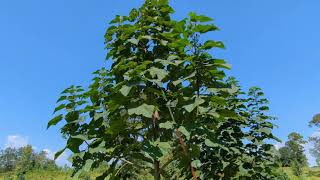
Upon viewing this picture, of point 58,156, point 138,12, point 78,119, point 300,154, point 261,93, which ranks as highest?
point 300,154

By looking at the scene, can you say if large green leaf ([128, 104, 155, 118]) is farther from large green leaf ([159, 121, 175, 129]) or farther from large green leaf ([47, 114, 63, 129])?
large green leaf ([47, 114, 63, 129])

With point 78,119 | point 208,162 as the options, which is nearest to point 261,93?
point 208,162

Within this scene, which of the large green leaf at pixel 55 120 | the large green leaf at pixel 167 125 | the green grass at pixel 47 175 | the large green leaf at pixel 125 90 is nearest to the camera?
the large green leaf at pixel 125 90

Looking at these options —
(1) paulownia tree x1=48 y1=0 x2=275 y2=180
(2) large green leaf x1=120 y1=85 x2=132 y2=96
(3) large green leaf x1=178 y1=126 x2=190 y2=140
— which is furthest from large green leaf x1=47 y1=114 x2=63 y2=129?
(3) large green leaf x1=178 y1=126 x2=190 y2=140

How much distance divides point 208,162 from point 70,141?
377cm

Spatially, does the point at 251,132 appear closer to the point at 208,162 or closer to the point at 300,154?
the point at 208,162

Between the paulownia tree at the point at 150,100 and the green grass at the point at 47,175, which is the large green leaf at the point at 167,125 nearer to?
the paulownia tree at the point at 150,100

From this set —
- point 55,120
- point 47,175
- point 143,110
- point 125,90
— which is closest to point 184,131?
point 143,110

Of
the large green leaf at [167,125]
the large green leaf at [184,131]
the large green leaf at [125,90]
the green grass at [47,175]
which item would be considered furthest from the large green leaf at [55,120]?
the green grass at [47,175]

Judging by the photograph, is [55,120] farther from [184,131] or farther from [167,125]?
[184,131]

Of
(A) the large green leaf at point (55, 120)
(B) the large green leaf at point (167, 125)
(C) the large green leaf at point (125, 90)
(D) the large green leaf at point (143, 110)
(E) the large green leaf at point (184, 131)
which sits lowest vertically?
(E) the large green leaf at point (184, 131)

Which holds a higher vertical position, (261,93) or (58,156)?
(261,93)

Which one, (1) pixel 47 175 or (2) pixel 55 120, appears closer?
(2) pixel 55 120

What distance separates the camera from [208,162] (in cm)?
660
